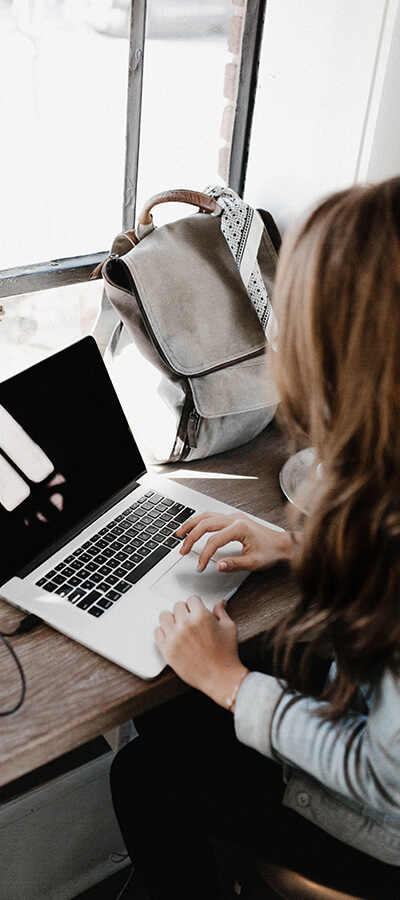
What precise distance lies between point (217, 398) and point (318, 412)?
1.58 feet

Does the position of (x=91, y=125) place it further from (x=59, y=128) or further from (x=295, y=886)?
(x=295, y=886)

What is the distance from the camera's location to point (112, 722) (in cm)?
70

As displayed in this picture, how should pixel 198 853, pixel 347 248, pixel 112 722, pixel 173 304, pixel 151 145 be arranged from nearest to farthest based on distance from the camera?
pixel 347 248, pixel 112 722, pixel 198 853, pixel 173 304, pixel 151 145

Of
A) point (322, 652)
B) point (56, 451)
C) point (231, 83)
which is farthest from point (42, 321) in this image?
point (322, 652)

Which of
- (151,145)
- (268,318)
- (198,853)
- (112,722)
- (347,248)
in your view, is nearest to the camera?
(347,248)

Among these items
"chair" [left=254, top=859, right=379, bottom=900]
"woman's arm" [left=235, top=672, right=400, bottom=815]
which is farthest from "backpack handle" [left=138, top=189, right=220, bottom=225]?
"chair" [left=254, top=859, right=379, bottom=900]

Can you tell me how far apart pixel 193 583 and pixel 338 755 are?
10.9 inches

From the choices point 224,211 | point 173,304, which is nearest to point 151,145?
point 224,211

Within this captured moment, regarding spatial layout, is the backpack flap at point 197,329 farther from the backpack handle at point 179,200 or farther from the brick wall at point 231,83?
the brick wall at point 231,83

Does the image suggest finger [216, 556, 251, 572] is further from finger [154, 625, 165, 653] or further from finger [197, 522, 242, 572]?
→ finger [154, 625, 165, 653]

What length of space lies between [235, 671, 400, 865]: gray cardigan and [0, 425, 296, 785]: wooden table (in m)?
0.09

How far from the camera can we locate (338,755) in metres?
0.65

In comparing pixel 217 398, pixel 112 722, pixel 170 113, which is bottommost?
pixel 112 722

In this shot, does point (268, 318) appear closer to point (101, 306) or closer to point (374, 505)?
point (101, 306)
